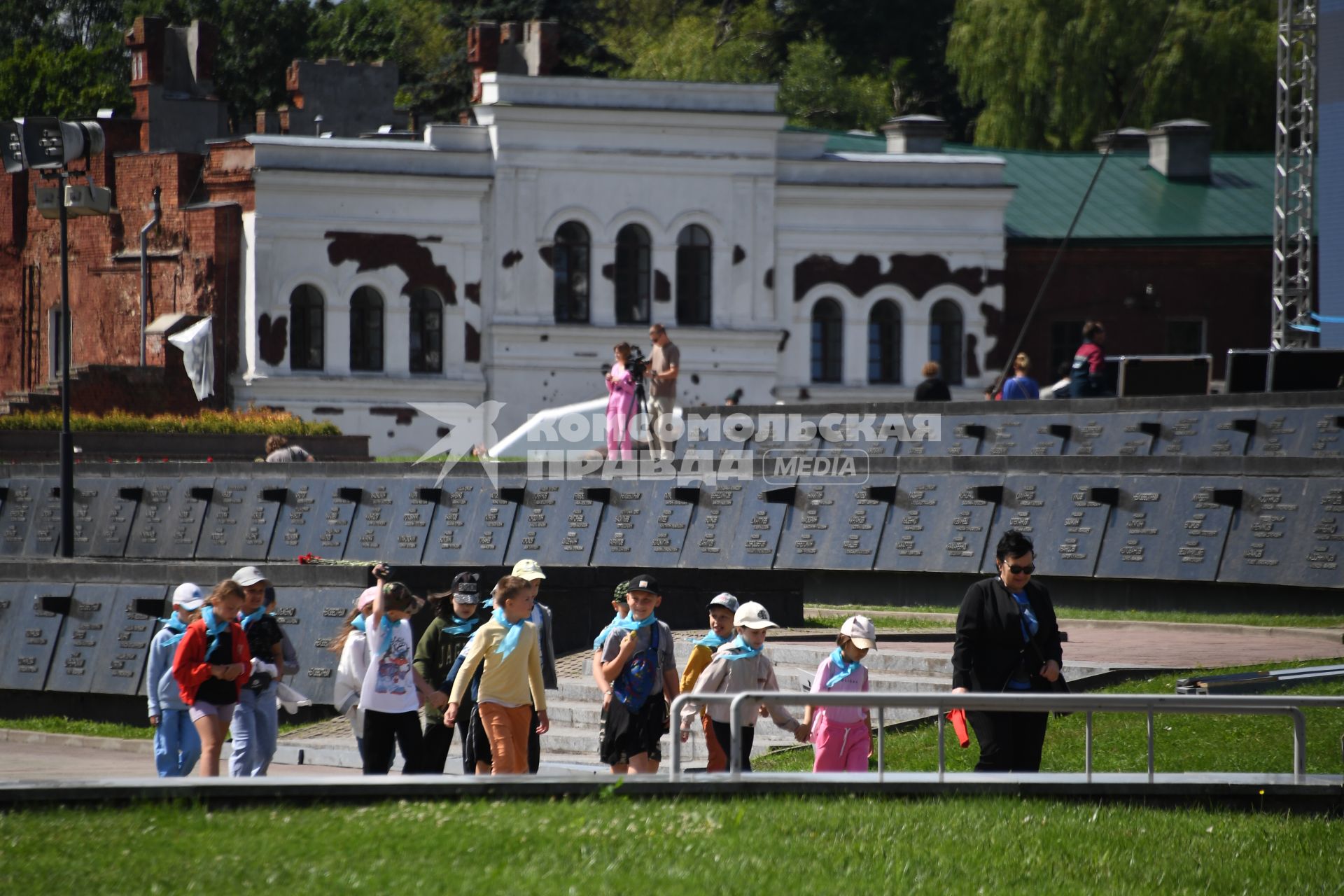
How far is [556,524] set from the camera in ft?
76.0

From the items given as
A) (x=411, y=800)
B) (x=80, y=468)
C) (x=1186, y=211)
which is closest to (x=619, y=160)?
(x=1186, y=211)

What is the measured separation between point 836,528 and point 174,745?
10657 mm

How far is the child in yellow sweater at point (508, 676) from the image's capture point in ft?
39.0

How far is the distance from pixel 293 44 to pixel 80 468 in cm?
4838

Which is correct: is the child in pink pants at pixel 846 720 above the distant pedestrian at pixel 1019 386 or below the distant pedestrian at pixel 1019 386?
below

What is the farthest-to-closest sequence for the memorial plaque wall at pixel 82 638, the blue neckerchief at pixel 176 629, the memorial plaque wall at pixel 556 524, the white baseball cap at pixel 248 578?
the memorial plaque wall at pixel 556 524 → the memorial plaque wall at pixel 82 638 → the blue neckerchief at pixel 176 629 → the white baseball cap at pixel 248 578

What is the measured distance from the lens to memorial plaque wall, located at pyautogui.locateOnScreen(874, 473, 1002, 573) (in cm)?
2127

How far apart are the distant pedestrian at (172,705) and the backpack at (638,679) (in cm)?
279

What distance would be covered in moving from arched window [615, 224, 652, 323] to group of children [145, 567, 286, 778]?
33360 millimetres

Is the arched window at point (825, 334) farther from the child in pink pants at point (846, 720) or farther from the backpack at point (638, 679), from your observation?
the child in pink pants at point (846, 720)

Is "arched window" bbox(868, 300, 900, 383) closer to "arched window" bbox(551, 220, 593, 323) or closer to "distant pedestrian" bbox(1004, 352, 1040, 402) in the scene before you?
"arched window" bbox(551, 220, 593, 323)

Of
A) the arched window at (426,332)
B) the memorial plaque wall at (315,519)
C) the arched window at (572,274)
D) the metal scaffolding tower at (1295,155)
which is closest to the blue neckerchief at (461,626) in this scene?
the memorial plaque wall at (315,519)

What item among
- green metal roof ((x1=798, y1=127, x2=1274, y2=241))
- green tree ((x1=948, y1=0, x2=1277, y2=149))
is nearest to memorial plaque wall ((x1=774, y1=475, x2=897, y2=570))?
green metal roof ((x1=798, y1=127, x2=1274, y2=241))

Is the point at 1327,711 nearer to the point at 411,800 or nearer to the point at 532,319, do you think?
the point at 411,800
